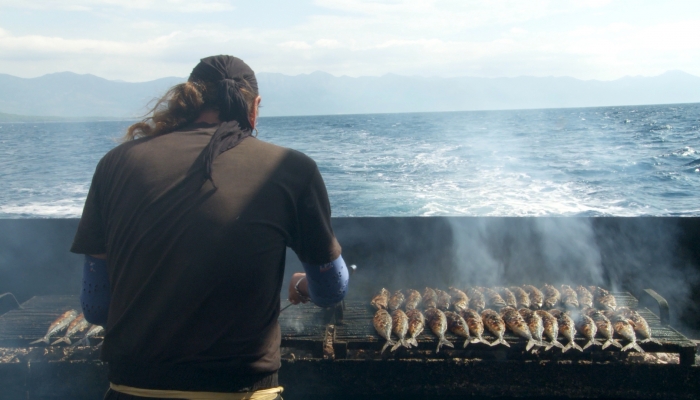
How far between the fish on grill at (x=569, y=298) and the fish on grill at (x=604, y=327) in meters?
0.37

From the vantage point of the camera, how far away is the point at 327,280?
2096 mm

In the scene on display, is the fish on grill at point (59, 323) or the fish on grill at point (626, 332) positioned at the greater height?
the fish on grill at point (626, 332)

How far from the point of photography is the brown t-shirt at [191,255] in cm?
167

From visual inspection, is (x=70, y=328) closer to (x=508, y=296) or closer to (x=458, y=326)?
(x=458, y=326)

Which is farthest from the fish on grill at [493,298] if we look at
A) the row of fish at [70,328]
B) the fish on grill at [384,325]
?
the row of fish at [70,328]

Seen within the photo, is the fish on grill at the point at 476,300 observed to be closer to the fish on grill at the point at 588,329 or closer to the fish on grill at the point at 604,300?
the fish on grill at the point at 588,329

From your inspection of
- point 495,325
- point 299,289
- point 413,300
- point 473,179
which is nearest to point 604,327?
point 495,325

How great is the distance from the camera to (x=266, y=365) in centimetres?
184

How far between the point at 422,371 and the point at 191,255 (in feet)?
10.1

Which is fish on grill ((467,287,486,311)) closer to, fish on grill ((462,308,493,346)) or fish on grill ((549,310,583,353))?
fish on grill ((462,308,493,346))

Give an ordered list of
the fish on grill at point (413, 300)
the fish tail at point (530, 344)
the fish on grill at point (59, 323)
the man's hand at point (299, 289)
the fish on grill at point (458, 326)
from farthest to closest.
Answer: the fish on grill at point (413, 300) → the fish on grill at point (59, 323) → the fish on grill at point (458, 326) → the fish tail at point (530, 344) → the man's hand at point (299, 289)

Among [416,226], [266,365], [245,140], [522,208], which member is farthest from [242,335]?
[522,208]

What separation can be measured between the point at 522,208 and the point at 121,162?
515 inches

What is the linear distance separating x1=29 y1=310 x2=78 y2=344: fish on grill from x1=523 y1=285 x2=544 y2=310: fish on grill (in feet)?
15.6
